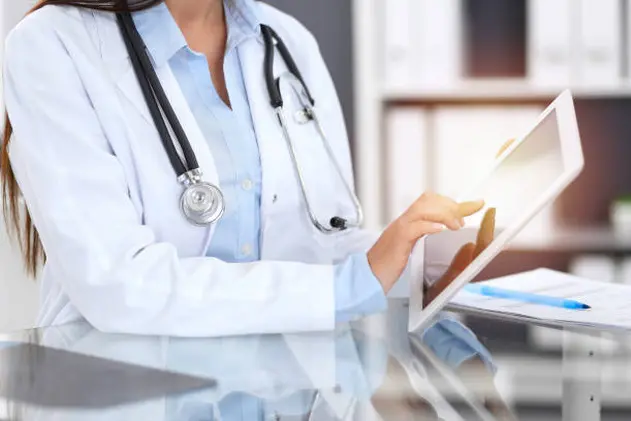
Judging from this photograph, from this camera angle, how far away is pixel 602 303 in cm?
135

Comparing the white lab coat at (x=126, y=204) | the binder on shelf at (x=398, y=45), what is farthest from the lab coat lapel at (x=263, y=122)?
the binder on shelf at (x=398, y=45)

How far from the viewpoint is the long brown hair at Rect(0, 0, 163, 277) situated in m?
1.51

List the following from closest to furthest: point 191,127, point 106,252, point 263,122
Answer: point 106,252, point 191,127, point 263,122

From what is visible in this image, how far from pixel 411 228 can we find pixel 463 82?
1725 mm

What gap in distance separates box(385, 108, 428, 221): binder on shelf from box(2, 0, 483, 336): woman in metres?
0.98

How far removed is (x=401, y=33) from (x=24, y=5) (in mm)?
1071

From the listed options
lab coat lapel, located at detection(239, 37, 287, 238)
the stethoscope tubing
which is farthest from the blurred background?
the stethoscope tubing

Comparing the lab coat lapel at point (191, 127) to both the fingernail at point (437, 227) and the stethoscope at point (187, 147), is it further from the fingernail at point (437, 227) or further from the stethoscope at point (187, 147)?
the fingernail at point (437, 227)

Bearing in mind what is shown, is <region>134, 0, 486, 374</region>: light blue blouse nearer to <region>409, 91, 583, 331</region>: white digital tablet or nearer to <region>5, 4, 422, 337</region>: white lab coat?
<region>5, 4, 422, 337</region>: white lab coat

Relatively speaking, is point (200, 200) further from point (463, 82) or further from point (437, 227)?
point (463, 82)

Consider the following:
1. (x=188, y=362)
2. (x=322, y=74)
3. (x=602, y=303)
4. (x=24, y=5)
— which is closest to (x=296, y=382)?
(x=188, y=362)

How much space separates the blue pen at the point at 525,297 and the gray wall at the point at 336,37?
1.53m

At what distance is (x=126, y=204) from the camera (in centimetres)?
134

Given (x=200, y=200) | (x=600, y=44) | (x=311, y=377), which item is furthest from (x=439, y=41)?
(x=311, y=377)
